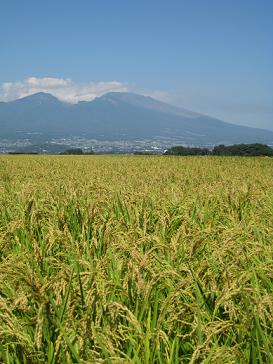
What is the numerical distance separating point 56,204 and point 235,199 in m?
2.96

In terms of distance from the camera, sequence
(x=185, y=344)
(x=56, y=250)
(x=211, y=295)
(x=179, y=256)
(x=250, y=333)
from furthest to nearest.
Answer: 1. (x=56, y=250)
2. (x=179, y=256)
3. (x=211, y=295)
4. (x=185, y=344)
5. (x=250, y=333)

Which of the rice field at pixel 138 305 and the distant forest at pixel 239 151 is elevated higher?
the rice field at pixel 138 305

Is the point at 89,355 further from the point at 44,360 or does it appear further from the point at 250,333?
the point at 250,333

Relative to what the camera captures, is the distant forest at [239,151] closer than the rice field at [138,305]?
No

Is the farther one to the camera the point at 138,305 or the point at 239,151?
the point at 239,151

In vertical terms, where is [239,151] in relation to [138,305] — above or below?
below

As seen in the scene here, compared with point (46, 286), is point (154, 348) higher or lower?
lower

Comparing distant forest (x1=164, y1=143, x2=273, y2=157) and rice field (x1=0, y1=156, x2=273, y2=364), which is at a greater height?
rice field (x1=0, y1=156, x2=273, y2=364)

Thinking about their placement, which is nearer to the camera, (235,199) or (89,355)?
(89,355)

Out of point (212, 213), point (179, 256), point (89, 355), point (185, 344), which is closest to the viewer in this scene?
point (89, 355)

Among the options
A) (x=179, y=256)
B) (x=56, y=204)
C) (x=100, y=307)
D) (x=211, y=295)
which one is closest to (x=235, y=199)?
(x=56, y=204)

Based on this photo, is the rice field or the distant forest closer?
the rice field

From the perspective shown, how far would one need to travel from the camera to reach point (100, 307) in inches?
102

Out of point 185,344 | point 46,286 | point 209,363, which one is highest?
point 46,286
